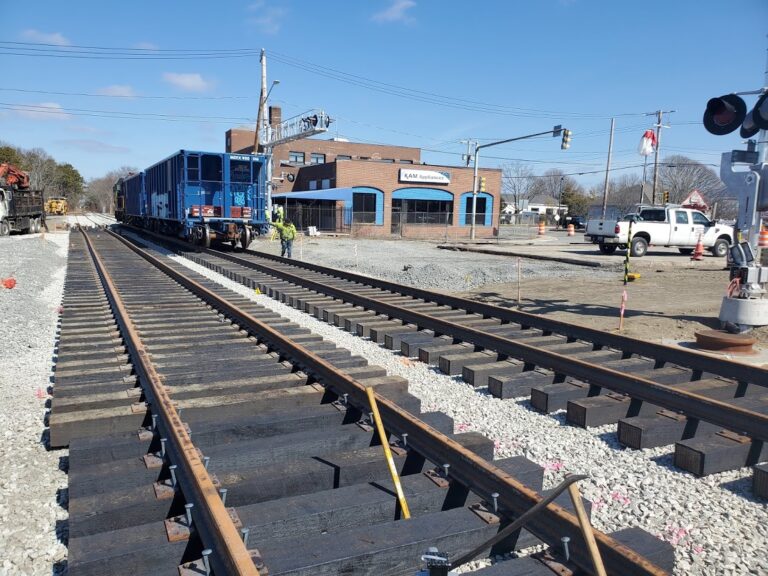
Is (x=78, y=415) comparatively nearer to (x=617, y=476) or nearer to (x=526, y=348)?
(x=617, y=476)

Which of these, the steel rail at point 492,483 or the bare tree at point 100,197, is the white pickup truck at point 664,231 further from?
the bare tree at point 100,197

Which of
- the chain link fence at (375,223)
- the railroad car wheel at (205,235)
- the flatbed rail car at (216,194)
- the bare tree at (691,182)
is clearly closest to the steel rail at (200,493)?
the flatbed rail car at (216,194)

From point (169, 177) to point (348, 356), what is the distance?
1921cm

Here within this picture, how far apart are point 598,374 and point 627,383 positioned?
368 mm

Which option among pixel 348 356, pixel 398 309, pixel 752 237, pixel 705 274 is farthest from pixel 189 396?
pixel 705 274

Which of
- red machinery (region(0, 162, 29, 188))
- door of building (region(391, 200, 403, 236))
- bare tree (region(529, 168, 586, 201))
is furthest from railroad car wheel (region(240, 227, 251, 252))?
bare tree (region(529, 168, 586, 201))

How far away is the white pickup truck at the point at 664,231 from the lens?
2544 cm

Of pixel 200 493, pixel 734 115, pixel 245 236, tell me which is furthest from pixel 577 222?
pixel 200 493

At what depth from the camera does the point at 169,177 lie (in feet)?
76.6

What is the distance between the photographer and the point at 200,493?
125 inches

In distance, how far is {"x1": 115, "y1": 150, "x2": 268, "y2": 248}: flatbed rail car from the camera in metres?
21.4

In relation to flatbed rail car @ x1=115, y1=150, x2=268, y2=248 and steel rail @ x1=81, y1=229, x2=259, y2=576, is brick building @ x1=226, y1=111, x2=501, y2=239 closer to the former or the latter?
flatbed rail car @ x1=115, y1=150, x2=268, y2=248

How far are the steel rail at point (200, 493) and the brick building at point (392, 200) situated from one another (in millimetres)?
37869

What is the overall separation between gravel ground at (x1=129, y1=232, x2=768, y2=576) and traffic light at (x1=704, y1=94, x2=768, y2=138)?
5.33 meters
